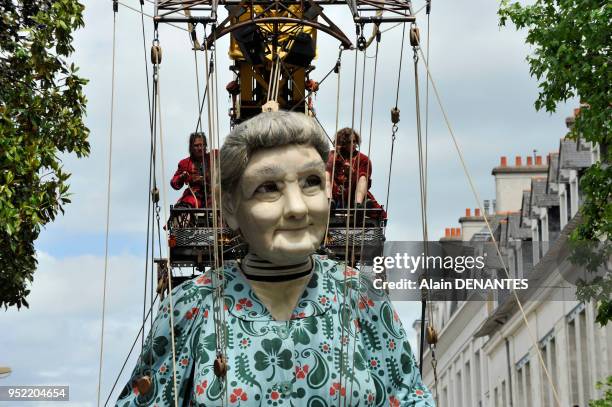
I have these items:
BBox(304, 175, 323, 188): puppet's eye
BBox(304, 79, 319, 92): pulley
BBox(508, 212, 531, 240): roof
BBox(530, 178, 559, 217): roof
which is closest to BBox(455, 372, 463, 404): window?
BBox(508, 212, 531, 240): roof

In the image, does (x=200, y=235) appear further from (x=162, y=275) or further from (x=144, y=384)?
(x=144, y=384)

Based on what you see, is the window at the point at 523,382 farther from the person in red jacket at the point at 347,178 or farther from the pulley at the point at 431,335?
the pulley at the point at 431,335

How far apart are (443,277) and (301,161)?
24.5 metres

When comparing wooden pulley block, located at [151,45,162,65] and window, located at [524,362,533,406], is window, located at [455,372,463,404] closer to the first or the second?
window, located at [524,362,533,406]

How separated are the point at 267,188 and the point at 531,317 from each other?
35.4m

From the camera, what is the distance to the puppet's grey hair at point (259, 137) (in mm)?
8148

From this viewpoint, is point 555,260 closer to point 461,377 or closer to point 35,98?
point 461,377

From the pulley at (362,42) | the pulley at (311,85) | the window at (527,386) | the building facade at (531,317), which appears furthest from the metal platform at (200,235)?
the window at (527,386)

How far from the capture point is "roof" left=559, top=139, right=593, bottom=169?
124 feet

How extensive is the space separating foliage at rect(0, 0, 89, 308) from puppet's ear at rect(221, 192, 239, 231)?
24.7 ft

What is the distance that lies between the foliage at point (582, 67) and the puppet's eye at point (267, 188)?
416 inches

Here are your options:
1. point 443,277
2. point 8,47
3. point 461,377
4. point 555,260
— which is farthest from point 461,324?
point 8,47

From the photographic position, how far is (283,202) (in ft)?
26.8

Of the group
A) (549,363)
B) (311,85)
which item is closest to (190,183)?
(311,85)
